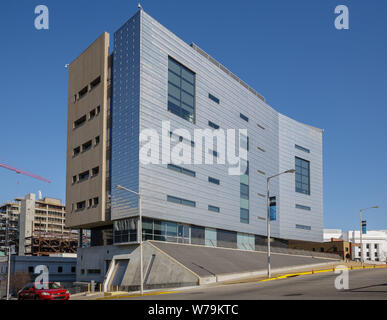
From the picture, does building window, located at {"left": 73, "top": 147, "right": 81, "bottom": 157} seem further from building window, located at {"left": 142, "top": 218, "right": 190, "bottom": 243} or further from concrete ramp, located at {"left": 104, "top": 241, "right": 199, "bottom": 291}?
building window, located at {"left": 142, "top": 218, "right": 190, "bottom": 243}

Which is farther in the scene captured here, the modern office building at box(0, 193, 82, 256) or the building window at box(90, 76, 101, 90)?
the modern office building at box(0, 193, 82, 256)

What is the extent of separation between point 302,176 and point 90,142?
48616 mm

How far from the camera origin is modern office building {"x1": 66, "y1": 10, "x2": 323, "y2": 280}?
2178 inches

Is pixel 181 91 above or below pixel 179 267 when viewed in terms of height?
above

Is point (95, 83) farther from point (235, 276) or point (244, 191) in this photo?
point (235, 276)

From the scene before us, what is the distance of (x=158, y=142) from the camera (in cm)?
5566

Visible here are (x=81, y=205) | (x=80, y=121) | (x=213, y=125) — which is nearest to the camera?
(x=81, y=205)

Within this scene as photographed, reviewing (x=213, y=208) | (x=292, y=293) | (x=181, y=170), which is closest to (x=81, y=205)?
(x=181, y=170)

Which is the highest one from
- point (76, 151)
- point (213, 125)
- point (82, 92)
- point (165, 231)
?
point (82, 92)

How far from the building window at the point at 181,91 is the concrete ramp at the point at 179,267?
721 inches

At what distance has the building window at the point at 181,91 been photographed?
197 ft

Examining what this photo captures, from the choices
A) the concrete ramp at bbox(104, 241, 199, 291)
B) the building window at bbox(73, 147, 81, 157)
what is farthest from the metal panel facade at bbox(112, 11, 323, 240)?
the building window at bbox(73, 147, 81, 157)

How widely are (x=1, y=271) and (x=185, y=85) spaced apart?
56354mm

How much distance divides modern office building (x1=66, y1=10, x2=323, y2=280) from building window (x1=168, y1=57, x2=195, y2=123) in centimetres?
15
